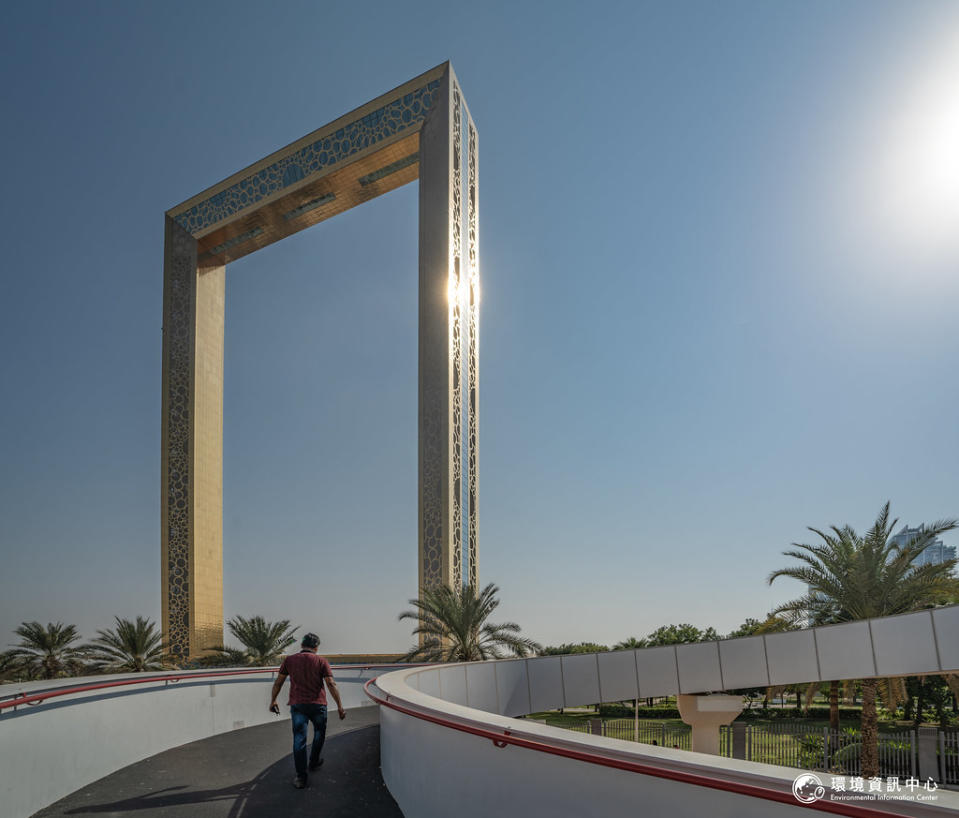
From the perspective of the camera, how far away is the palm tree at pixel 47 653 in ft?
92.7

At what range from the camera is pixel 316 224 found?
37.6m

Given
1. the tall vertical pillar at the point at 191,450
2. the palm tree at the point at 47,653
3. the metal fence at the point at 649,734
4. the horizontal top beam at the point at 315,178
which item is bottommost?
the metal fence at the point at 649,734

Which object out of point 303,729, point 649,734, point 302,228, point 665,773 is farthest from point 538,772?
point 302,228

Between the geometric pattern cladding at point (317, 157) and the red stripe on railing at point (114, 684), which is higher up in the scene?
the geometric pattern cladding at point (317, 157)

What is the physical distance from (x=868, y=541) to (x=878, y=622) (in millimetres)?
4237

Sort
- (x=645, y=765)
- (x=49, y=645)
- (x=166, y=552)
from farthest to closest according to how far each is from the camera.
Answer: (x=166, y=552), (x=49, y=645), (x=645, y=765)

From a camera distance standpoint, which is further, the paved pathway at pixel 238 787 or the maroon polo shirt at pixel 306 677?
the maroon polo shirt at pixel 306 677

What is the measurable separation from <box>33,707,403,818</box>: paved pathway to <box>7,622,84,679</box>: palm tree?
2239 cm

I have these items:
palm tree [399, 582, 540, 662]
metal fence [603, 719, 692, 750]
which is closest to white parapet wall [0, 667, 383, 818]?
palm tree [399, 582, 540, 662]

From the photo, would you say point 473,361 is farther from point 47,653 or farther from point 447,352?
point 47,653

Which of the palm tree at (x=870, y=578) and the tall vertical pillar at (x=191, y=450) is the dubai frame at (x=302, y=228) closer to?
the tall vertical pillar at (x=191, y=450)

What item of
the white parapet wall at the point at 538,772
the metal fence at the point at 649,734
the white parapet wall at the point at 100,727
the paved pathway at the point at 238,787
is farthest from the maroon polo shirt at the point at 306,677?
the metal fence at the point at 649,734

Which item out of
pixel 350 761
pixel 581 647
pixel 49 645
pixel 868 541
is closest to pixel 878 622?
pixel 868 541

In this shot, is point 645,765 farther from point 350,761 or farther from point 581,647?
point 581,647
